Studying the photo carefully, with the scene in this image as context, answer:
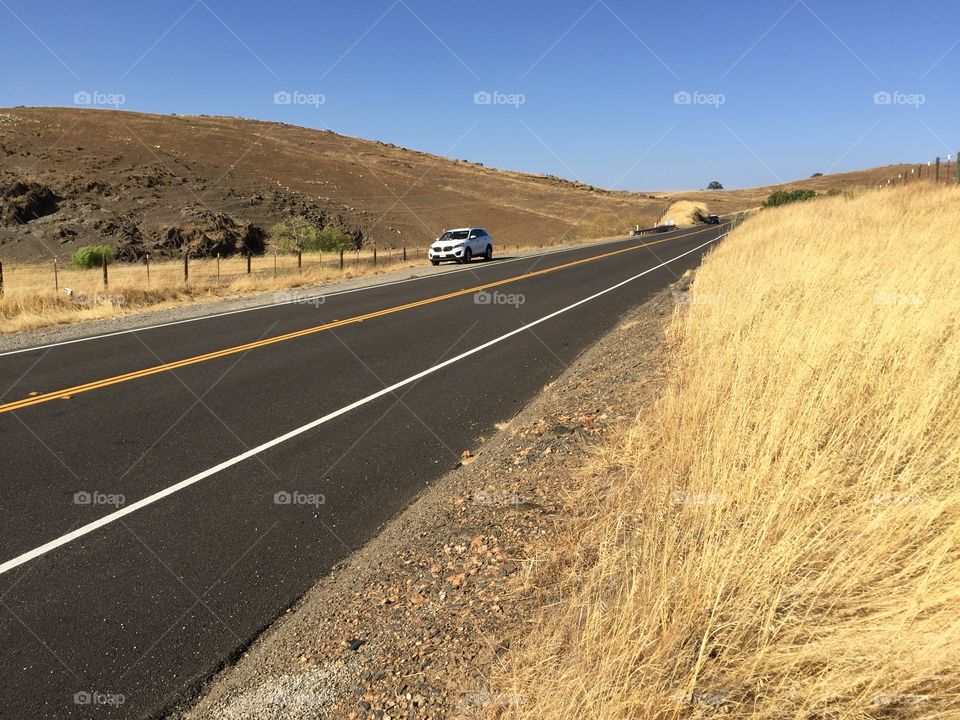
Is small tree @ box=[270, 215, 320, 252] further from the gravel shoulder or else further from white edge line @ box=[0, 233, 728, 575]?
the gravel shoulder

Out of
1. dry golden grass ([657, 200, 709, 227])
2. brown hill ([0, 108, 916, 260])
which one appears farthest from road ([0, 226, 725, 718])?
dry golden grass ([657, 200, 709, 227])

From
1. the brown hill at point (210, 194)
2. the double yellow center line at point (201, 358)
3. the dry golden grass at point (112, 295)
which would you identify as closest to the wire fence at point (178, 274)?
the dry golden grass at point (112, 295)

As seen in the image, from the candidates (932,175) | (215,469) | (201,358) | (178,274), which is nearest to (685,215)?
(932,175)

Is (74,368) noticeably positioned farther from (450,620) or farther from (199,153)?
(199,153)

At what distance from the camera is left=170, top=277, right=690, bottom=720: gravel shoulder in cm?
313

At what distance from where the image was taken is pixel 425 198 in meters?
81.6

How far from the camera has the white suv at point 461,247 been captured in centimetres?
3106

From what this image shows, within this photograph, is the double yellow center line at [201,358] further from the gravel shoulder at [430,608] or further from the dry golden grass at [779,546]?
the dry golden grass at [779,546]

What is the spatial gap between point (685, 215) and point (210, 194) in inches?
2150

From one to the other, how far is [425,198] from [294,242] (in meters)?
34.6

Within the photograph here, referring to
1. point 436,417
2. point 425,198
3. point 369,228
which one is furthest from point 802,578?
point 425,198

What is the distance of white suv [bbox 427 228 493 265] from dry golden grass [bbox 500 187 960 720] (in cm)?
2543

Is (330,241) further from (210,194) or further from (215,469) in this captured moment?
(215,469)

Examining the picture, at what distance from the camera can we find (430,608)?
379cm
